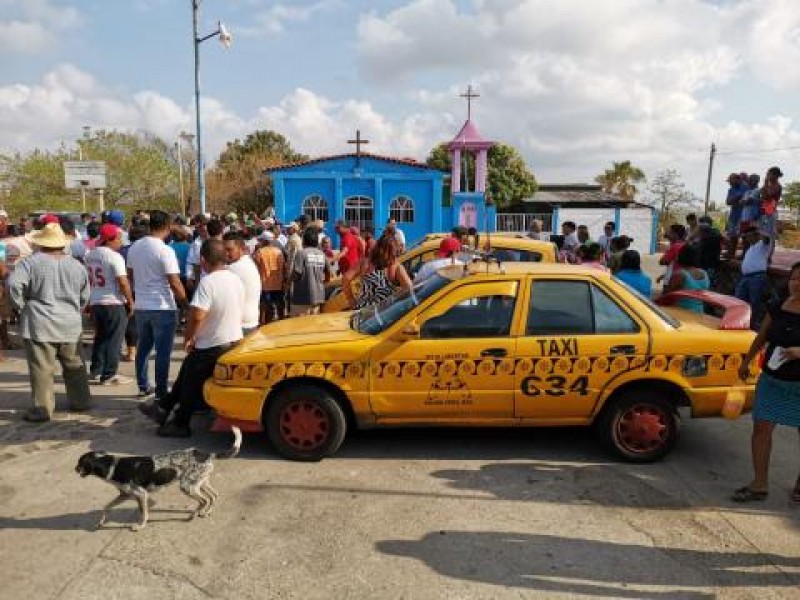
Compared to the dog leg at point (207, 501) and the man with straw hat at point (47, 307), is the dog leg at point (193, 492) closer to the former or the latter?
the dog leg at point (207, 501)

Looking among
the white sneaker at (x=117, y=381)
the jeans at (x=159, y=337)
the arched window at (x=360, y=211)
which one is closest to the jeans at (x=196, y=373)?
the jeans at (x=159, y=337)

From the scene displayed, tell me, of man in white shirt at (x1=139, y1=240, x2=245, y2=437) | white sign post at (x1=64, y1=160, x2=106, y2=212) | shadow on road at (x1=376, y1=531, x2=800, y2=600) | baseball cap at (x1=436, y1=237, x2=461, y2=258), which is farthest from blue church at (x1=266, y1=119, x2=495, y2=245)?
shadow on road at (x1=376, y1=531, x2=800, y2=600)

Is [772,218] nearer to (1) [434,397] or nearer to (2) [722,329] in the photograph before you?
(2) [722,329]

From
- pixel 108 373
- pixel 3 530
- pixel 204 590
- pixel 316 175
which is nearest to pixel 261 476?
pixel 204 590

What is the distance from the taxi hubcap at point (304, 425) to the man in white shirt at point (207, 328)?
0.88 m

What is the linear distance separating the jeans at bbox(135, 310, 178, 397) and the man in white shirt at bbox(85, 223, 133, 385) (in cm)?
55

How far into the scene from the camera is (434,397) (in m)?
4.67

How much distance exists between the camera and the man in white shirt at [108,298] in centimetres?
A: 650

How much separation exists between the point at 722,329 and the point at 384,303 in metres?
2.78

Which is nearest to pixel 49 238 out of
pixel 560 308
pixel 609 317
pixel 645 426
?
pixel 560 308

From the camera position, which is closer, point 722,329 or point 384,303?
point 722,329

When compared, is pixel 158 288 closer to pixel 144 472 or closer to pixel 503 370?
pixel 144 472

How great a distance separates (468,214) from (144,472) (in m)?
21.9

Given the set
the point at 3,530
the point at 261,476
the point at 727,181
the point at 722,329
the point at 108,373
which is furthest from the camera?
the point at 727,181
